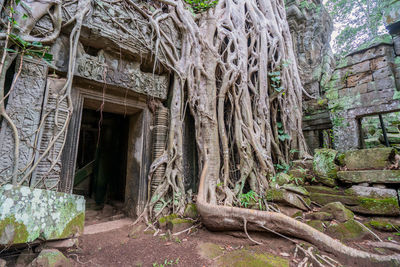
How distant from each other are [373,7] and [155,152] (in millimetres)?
13889

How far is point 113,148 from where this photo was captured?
475 cm

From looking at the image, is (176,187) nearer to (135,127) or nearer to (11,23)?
(135,127)

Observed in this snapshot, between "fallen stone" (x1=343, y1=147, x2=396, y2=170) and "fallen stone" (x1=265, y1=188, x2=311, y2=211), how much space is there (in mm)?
804

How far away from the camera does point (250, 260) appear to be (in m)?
1.77

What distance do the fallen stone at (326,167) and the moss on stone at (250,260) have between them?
60.5 inches

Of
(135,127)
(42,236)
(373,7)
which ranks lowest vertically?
(42,236)

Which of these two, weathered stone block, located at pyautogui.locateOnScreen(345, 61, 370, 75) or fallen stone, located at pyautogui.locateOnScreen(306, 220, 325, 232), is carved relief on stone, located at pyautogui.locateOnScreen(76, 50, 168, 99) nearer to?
fallen stone, located at pyautogui.locateOnScreen(306, 220, 325, 232)

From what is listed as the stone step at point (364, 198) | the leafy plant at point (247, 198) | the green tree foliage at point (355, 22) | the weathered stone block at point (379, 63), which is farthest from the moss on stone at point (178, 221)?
the green tree foliage at point (355, 22)

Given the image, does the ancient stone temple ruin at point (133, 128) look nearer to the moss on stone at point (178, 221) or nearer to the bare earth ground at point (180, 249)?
the moss on stone at point (178, 221)

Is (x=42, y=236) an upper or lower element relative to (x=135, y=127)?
lower

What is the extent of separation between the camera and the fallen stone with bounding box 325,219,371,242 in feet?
6.57

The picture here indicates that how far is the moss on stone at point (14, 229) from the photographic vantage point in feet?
4.59

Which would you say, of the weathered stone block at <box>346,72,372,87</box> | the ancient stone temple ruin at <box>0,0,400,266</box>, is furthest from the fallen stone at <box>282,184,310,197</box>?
the weathered stone block at <box>346,72,372,87</box>

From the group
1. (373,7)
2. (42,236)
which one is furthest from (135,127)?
(373,7)
